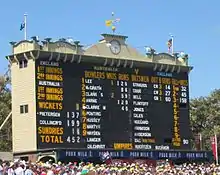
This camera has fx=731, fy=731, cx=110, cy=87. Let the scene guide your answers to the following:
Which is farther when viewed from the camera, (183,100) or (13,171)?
(183,100)

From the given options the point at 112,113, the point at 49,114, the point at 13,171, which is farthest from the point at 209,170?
the point at 13,171

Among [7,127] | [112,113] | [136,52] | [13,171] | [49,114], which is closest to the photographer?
[13,171]

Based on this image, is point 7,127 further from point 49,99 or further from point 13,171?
point 13,171

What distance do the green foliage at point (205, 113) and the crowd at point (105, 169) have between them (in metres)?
22.2

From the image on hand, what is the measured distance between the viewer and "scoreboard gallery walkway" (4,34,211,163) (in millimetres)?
33469

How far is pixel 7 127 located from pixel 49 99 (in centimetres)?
2273

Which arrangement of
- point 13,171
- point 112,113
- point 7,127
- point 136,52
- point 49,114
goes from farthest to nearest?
point 7,127, point 136,52, point 112,113, point 49,114, point 13,171

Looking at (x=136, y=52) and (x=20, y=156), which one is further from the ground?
(x=136, y=52)

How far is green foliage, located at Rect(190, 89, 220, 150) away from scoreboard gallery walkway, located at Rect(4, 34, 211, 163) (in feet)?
76.0

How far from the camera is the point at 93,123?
35.0 meters

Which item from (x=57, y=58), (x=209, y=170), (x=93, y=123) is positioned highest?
(x=57, y=58)

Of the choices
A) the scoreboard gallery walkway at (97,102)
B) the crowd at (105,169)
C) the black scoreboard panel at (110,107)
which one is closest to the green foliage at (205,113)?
the crowd at (105,169)

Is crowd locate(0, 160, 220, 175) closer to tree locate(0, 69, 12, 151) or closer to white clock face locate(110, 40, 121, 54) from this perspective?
white clock face locate(110, 40, 121, 54)

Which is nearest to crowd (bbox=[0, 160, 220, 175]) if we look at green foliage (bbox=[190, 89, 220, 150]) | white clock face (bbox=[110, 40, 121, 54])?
Answer: white clock face (bbox=[110, 40, 121, 54])
